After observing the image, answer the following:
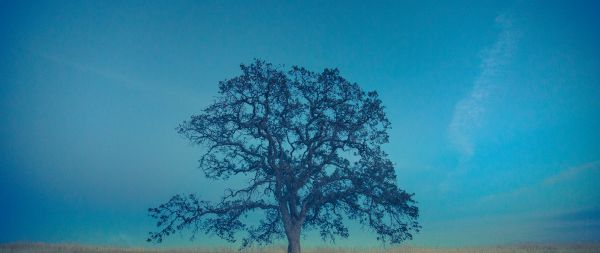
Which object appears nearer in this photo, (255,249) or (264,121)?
(264,121)

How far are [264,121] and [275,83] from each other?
2.04 metres

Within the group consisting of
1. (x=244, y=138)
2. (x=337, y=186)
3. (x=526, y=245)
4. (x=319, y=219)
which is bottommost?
(x=526, y=245)

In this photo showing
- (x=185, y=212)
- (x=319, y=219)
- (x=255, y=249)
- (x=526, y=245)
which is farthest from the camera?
(x=526, y=245)

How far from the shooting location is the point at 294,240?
22281mm

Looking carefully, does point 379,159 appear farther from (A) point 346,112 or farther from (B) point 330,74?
(B) point 330,74

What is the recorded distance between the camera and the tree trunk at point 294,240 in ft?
72.5

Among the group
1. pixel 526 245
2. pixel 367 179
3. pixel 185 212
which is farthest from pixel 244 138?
pixel 526 245

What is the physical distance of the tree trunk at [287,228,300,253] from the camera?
72.5ft

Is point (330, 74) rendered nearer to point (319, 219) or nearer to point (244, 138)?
point (244, 138)

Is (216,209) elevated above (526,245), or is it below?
above

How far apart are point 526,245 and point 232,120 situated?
2780cm

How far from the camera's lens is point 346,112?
2316 cm

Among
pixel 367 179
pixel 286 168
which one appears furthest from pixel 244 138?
pixel 367 179

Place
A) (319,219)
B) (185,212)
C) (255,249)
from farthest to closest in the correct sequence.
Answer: (255,249), (319,219), (185,212)
